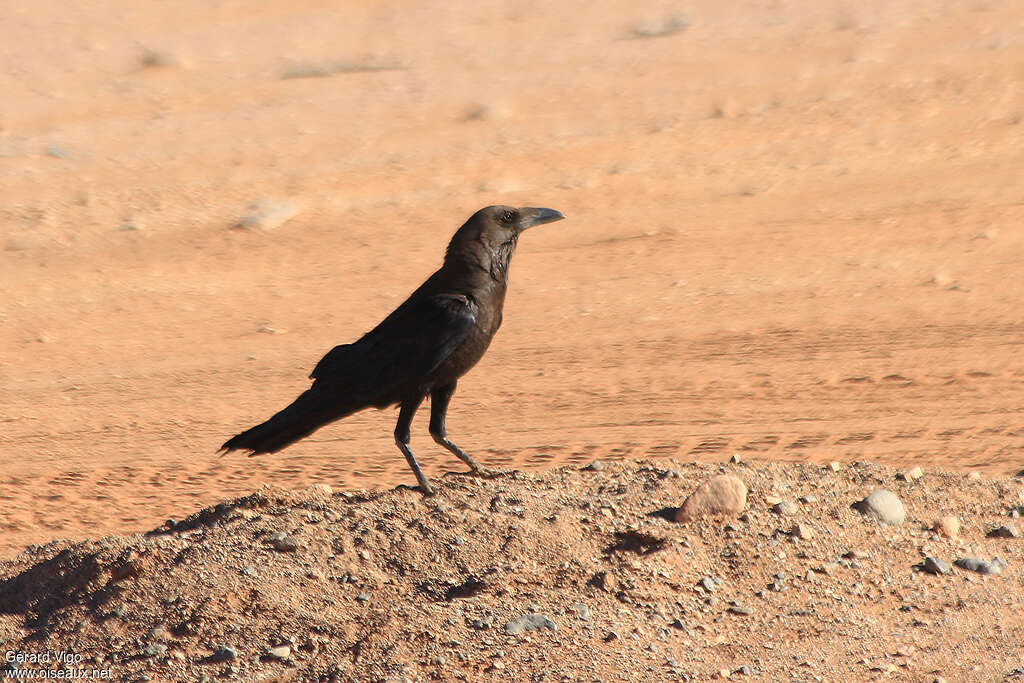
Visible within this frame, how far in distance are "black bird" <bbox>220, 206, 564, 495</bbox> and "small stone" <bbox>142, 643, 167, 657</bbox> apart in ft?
3.91

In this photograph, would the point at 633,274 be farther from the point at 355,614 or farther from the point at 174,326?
the point at 355,614

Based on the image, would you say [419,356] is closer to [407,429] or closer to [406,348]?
[406,348]

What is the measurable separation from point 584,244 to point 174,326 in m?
3.77

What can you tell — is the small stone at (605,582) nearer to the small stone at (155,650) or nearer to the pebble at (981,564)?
the pebble at (981,564)

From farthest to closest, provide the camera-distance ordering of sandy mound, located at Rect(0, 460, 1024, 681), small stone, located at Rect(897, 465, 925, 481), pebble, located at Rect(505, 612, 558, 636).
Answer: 1. small stone, located at Rect(897, 465, 925, 481)
2. pebble, located at Rect(505, 612, 558, 636)
3. sandy mound, located at Rect(0, 460, 1024, 681)

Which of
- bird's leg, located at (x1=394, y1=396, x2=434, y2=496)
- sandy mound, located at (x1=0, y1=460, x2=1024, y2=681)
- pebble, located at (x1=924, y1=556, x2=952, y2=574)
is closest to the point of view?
sandy mound, located at (x1=0, y1=460, x2=1024, y2=681)

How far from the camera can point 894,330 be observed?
10836 mm

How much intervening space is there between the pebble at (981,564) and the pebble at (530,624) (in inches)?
72.3

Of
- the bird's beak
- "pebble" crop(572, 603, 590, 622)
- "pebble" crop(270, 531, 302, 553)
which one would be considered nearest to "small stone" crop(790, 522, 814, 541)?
"pebble" crop(572, 603, 590, 622)

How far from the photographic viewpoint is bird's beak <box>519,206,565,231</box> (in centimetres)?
704

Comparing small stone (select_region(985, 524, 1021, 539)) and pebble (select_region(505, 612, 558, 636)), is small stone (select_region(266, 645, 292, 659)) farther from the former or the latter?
small stone (select_region(985, 524, 1021, 539))

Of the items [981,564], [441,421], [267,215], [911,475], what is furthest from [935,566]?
[267,215]

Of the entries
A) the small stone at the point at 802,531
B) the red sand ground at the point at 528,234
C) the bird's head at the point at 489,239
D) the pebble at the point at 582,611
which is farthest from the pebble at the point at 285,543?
the red sand ground at the point at 528,234

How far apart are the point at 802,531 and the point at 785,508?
184 mm
